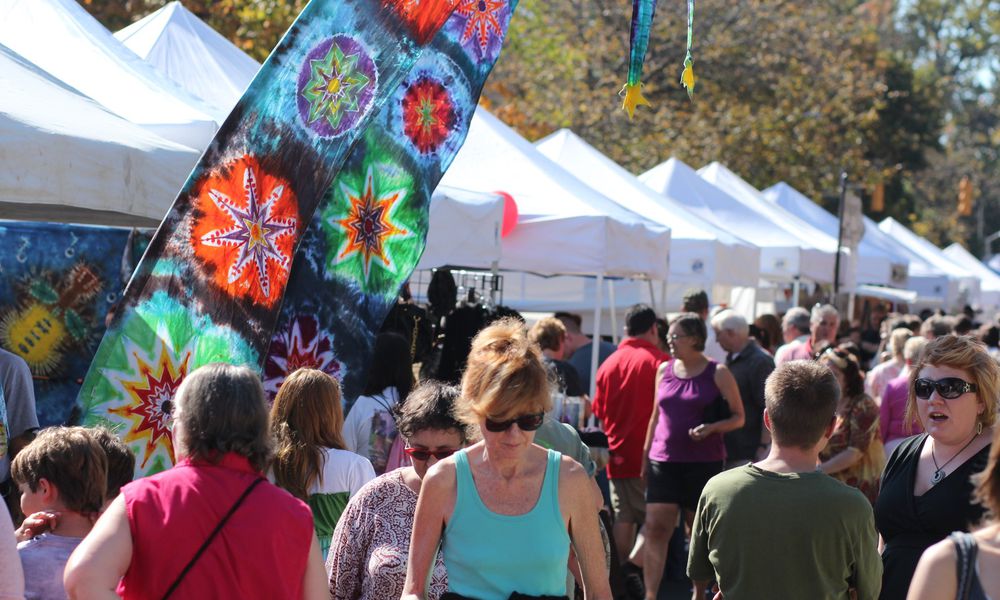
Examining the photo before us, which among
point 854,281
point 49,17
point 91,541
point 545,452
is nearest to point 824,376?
point 545,452

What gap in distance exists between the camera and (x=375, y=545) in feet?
13.3

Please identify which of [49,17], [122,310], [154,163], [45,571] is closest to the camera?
[45,571]

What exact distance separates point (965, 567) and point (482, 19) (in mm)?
3240

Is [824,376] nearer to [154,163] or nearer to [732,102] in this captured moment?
[154,163]

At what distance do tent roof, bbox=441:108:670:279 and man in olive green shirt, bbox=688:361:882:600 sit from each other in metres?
5.57

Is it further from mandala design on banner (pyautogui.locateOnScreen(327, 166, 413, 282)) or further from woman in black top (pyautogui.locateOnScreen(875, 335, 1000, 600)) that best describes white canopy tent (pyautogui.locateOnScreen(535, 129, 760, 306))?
woman in black top (pyautogui.locateOnScreen(875, 335, 1000, 600))

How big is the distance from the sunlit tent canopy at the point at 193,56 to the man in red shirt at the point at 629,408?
A: 3141 millimetres

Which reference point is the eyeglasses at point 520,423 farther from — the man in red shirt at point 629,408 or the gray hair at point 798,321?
the gray hair at point 798,321

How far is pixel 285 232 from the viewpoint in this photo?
15.5 ft

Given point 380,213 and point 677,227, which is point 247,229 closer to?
point 380,213

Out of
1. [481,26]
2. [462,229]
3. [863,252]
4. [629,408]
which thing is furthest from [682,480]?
[863,252]

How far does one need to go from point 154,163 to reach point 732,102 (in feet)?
83.5

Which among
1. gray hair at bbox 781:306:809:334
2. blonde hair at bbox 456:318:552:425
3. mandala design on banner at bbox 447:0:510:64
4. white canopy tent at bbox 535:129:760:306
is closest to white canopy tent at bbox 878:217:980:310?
white canopy tent at bbox 535:129:760:306

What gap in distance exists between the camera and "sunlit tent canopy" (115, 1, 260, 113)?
8.62 m
